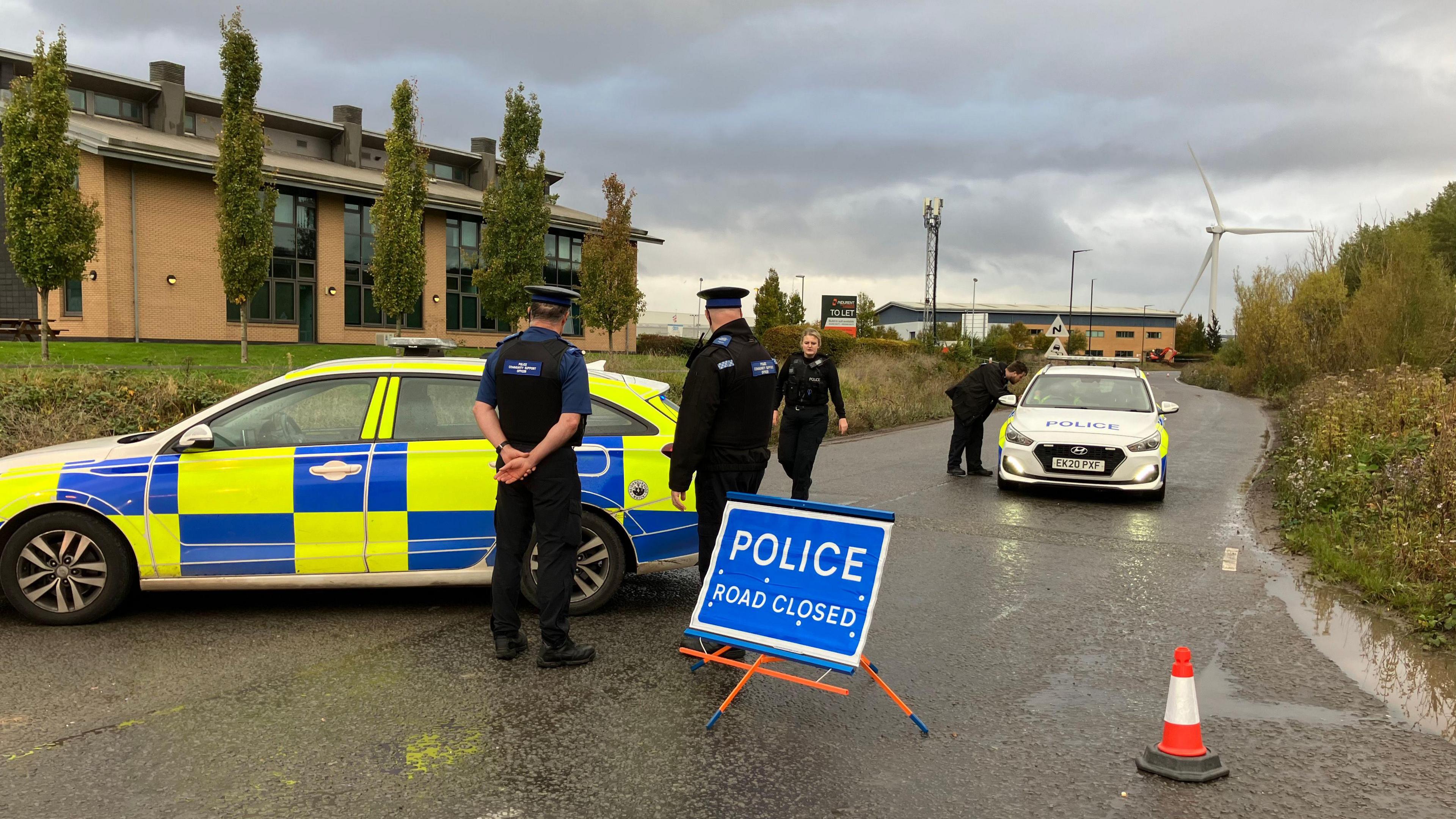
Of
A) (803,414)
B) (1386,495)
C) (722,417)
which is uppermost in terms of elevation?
(722,417)

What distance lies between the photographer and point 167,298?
30.2 metres

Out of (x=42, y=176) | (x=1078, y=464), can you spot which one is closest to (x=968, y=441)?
(x=1078, y=464)

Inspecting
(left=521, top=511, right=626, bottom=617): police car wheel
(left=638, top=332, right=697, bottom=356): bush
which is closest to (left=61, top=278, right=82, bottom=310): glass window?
(left=638, top=332, right=697, bottom=356): bush

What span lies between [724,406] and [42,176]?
20.1m

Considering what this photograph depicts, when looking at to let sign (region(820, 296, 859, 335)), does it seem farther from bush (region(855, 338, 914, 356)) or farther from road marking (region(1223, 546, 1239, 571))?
road marking (region(1223, 546, 1239, 571))

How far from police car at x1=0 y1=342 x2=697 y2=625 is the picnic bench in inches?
928

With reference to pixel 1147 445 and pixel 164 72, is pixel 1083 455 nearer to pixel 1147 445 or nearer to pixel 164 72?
pixel 1147 445

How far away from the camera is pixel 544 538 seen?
15.8 ft

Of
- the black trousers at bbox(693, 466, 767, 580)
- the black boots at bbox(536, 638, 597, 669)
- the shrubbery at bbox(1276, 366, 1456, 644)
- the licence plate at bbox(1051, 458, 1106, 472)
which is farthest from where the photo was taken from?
the licence plate at bbox(1051, 458, 1106, 472)

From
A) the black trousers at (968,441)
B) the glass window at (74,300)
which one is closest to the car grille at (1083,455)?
the black trousers at (968,441)

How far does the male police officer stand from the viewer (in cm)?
488

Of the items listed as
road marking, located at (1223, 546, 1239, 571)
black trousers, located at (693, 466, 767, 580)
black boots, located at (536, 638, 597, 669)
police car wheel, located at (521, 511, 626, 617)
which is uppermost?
black trousers, located at (693, 466, 767, 580)

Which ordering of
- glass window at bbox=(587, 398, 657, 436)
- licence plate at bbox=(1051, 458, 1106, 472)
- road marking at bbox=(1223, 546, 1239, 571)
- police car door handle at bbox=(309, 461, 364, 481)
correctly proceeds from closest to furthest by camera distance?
police car door handle at bbox=(309, 461, 364, 481) < glass window at bbox=(587, 398, 657, 436) < road marking at bbox=(1223, 546, 1239, 571) < licence plate at bbox=(1051, 458, 1106, 472)

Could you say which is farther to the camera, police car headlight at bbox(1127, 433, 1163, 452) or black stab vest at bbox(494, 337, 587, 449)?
police car headlight at bbox(1127, 433, 1163, 452)
